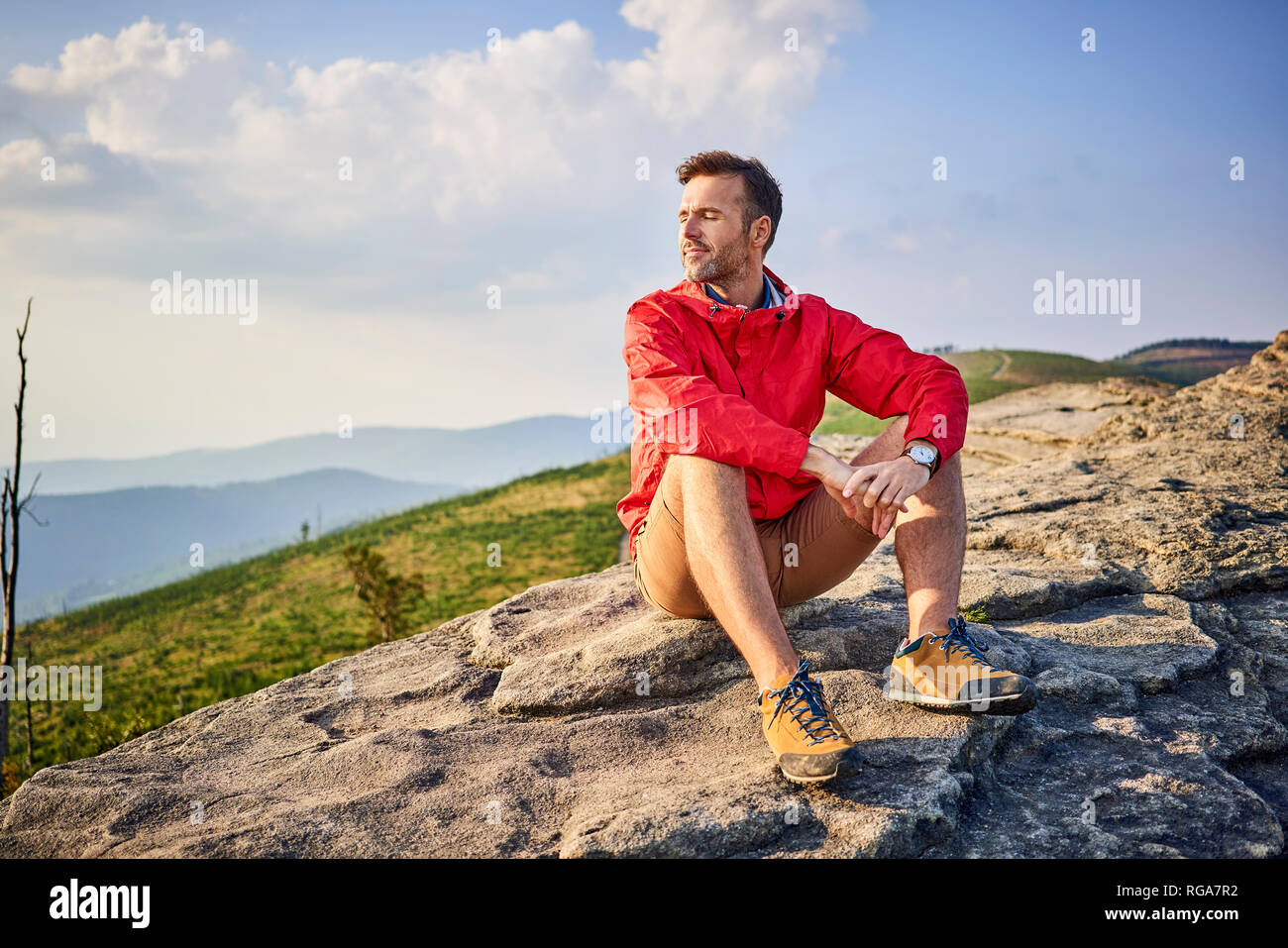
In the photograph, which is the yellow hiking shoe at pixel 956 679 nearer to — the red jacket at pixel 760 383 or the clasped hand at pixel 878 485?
the clasped hand at pixel 878 485

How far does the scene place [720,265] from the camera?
418 cm

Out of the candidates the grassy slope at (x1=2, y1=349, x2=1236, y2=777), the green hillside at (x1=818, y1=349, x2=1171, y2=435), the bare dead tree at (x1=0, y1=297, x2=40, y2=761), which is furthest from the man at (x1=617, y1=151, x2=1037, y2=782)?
the green hillside at (x1=818, y1=349, x2=1171, y2=435)

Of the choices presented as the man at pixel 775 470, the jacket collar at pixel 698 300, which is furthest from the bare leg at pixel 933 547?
the jacket collar at pixel 698 300

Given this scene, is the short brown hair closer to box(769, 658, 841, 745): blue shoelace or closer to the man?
the man

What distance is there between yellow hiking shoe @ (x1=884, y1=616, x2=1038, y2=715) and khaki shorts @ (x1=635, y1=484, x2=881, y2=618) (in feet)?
1.61

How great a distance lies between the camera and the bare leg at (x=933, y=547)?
144 inches

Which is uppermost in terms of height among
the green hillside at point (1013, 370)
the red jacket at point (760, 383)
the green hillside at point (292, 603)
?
the green hillside at point (1013, 370)

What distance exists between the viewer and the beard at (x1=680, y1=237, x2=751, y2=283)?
418 centimetres

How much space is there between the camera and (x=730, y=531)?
134 inches

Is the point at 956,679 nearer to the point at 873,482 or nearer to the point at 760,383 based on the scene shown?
the point at 873,482

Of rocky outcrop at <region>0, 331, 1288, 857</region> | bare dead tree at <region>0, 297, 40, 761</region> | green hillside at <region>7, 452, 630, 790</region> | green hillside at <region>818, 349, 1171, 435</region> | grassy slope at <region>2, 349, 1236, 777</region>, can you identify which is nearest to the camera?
rocky outcrop at <region>0, 331, 1288, 857</region>

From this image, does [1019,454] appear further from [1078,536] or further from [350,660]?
[350,660]

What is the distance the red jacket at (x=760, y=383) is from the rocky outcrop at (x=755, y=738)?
897 millimetres

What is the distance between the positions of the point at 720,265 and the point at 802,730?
7.22ft
